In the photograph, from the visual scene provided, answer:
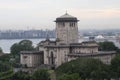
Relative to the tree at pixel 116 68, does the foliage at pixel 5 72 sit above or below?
below

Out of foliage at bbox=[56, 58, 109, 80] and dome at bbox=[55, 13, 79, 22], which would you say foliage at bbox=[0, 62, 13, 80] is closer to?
foliage at bbox=[56, 58, 109, 80]

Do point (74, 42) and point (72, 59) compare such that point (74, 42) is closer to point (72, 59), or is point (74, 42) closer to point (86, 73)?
point (72, 59)

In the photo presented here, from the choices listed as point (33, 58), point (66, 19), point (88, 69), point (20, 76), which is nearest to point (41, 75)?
point (20, 76)

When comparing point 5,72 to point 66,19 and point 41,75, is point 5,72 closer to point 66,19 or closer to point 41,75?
point 41,75

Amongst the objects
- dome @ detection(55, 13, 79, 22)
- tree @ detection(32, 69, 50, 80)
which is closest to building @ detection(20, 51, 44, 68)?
dome @ detection(55, 13, 79, 22)

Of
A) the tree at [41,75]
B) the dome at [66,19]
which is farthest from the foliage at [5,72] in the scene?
the dome at [66,19]

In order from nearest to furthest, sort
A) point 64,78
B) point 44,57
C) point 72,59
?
point 64,78 < point 72,59 < point 44,57

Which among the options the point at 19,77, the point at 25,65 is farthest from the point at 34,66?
the point at 19,77

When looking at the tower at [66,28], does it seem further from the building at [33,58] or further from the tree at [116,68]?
the tree at [116,68]
